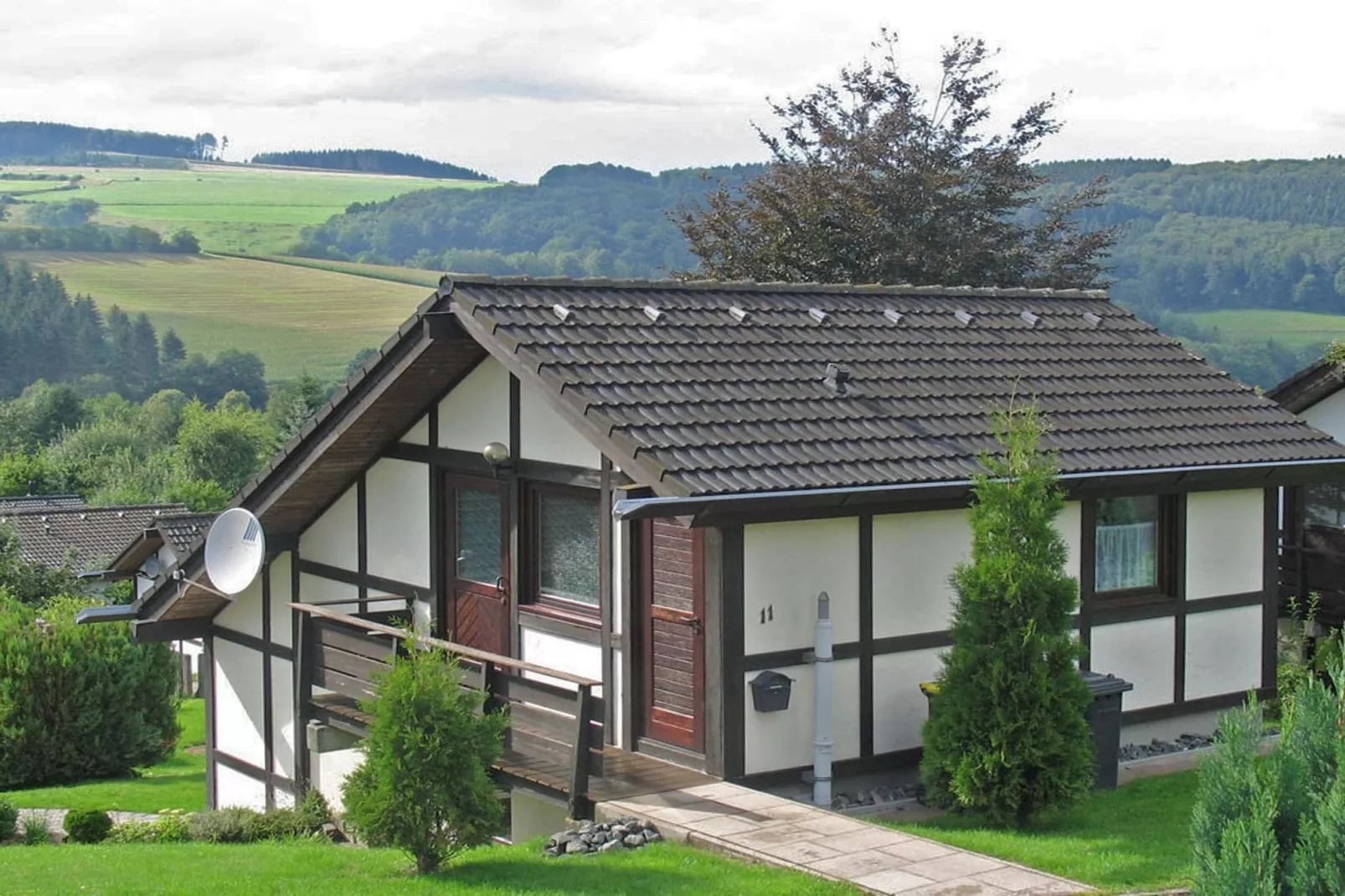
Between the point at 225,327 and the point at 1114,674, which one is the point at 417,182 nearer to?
the point at 225,327

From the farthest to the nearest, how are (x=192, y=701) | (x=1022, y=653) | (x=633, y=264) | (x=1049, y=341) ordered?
(x=633, y=264) < (x=192, y=701) < (x=1049, y=341) < (x=1022, y=653)

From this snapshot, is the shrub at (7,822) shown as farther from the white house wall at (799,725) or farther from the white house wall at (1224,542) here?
the white house wall at (1224,542)

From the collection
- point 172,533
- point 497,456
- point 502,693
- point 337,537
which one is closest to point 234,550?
point 337,537

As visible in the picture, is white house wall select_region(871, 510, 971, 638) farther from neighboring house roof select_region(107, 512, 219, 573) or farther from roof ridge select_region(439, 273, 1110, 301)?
neighboring house roof select_region(107, 512, 219, 573)

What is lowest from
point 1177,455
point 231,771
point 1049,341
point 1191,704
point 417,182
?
point 231,771

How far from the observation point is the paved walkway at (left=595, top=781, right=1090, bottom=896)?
9.03 metres

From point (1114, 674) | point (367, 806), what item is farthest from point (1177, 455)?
point (367, 806)

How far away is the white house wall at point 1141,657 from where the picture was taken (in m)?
13.5

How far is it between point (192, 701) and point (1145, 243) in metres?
50.9

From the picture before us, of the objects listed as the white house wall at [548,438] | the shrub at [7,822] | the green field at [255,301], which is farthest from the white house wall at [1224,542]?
the green field at [255,301]

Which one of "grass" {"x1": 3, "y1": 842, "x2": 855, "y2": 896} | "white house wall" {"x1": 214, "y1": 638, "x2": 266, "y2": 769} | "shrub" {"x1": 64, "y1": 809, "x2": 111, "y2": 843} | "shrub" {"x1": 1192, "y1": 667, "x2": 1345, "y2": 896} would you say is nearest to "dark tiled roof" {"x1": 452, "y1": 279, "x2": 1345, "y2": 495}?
"grass" {"x1": 3, "y1": 842, "x2": 855, "y2": 896}

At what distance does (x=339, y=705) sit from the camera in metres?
14.2

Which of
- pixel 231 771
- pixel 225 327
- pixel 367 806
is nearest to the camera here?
pixel 367 806

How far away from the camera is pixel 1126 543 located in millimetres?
13727
